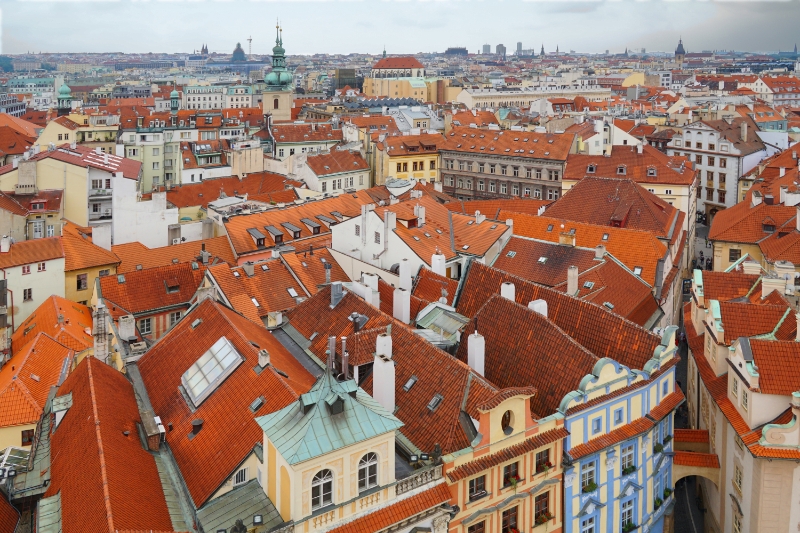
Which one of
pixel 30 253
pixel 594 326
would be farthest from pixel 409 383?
pixel 30 253

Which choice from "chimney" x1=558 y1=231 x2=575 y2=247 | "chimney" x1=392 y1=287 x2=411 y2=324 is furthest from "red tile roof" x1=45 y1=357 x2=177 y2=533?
"chimney" x1=558 y1=231 x2=575 y2=247

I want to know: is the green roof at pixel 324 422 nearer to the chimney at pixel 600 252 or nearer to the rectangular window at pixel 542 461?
the rectangular window at pixel 542 461

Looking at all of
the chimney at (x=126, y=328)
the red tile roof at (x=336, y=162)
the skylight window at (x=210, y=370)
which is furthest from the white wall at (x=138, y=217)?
the skylight window at (x=210, y=370)

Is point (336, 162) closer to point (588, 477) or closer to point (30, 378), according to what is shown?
point (30, 378)

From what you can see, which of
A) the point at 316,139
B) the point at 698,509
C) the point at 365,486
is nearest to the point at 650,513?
the point at 698,509

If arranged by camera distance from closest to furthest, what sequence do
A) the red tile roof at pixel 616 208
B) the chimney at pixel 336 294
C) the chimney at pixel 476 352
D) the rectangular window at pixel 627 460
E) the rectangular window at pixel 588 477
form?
the rectangular window at pixel 588 477, the rectangular window at pixel 627 460, the chimney at pixel 476 352, the chimney at pixel 336 294, the red tile roof at pixel 616 208

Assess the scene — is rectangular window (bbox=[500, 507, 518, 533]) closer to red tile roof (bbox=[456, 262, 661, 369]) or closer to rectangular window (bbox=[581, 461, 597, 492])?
rectangular window (bbox=[581, 461, 597, 492])

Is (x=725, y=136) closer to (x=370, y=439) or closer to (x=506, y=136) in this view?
(x=506, y=136)
